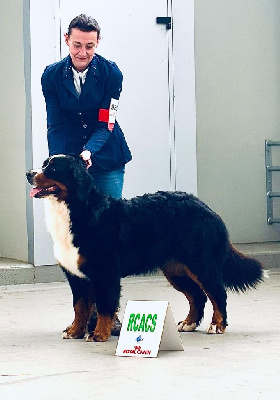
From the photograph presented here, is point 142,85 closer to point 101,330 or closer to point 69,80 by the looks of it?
point 69,80

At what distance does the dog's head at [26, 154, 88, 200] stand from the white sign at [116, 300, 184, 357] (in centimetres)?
77

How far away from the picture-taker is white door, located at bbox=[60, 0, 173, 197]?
845 cm

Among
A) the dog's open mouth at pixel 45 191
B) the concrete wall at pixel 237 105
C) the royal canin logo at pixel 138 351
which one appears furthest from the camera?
the concrete wall at pixel 237 105

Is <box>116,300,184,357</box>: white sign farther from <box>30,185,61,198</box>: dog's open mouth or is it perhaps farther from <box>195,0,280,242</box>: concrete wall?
<box>195,0,280,242</box>: concrete wall

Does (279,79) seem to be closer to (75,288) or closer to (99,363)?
(75,288)

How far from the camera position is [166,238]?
18.2 feet

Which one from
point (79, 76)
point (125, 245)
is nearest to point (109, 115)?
point (79, 76)

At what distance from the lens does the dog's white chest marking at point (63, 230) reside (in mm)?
5340

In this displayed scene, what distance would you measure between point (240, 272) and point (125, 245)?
75 cm

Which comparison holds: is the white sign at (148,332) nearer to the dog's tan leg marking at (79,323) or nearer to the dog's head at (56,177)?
the dog's tan leg marking at (79,323)

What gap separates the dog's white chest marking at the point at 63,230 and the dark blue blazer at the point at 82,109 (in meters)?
0.50

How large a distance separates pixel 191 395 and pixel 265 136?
5.93 m

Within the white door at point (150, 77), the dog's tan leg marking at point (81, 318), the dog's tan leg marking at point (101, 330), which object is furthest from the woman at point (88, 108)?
the white door at point (150, 77)

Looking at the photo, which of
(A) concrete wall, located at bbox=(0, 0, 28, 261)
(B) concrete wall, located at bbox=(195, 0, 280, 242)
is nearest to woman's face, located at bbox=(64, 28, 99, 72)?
(A) concrete wall, located at bbox=(0, 0, 28, 261)
